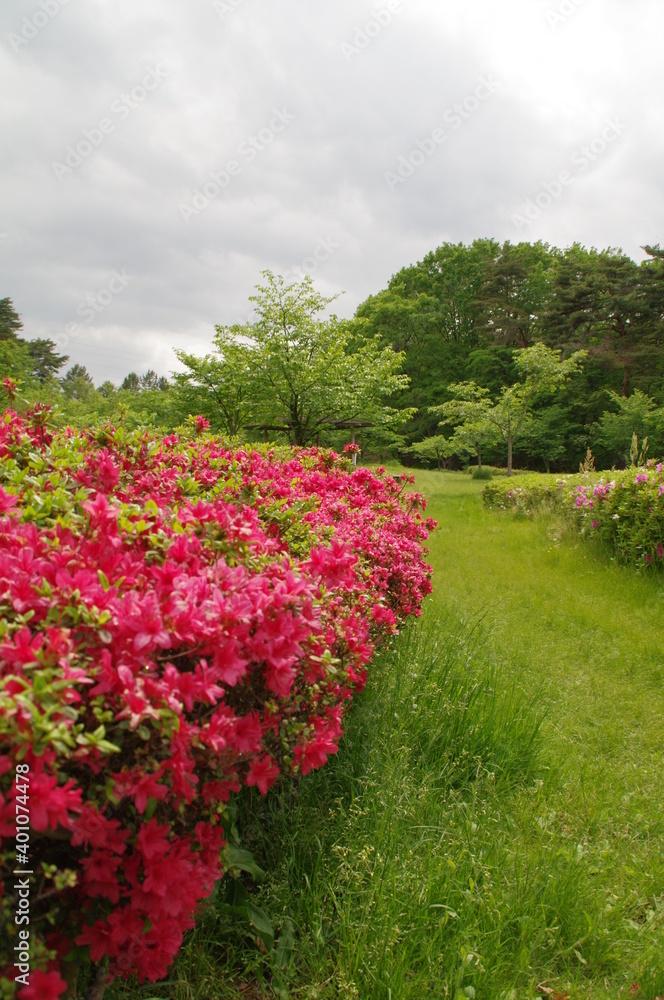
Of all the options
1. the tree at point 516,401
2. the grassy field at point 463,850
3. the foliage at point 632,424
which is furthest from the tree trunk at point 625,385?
the grassy field at point 463,850

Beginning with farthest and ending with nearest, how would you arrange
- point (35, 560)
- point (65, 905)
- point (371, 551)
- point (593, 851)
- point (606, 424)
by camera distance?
1. point (606, 424)
2. point (371, 551)
3. point (593, 851)
4. point (35, 560)
5. point (65, 905)

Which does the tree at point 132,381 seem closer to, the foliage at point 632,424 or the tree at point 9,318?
the tree at point 9,318

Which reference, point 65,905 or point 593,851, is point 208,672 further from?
point 593,851

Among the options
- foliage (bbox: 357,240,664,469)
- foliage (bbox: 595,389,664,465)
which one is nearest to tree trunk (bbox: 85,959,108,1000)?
foliage (bbox: 357,240,664,469)

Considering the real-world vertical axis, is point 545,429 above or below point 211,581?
above

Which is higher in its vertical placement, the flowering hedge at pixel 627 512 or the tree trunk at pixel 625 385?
the tree trunk at pixel 625 385

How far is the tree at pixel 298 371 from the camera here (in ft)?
44.4

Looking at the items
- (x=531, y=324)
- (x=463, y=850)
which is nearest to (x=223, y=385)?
(x=463, y=850)

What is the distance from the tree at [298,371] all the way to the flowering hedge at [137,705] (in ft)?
39.9

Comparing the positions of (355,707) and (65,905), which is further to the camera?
(355,707)

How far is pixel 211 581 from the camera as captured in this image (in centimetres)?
130

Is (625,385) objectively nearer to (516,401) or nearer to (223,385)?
(516,401)

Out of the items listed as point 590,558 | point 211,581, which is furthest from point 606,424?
point 211,581

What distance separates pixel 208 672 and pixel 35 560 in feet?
1.60
